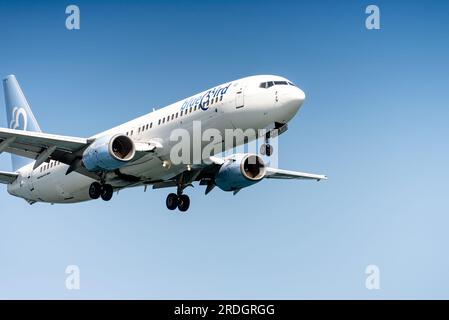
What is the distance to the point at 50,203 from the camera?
51.9m

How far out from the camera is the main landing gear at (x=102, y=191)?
150 feet

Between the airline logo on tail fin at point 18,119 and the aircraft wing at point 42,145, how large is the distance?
1168 cm

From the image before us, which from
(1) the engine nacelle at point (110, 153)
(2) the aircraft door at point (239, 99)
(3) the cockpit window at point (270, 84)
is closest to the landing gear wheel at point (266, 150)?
(2) the aircraft door at point (239, 99)

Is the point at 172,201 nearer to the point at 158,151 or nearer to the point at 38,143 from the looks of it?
the point at 158,151

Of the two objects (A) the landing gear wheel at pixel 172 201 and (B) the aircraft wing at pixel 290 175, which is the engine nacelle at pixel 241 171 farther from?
(B) the aircraft wing at pixel 290 175

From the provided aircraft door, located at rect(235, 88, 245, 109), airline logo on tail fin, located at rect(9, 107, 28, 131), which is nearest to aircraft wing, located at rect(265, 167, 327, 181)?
aircraft door, located at rect(235, 88, 245, 109)

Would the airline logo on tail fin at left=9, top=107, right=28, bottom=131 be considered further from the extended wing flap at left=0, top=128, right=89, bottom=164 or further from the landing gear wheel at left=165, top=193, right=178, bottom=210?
the landing gear wheel at left=165, top=193, right=178, bottom=210

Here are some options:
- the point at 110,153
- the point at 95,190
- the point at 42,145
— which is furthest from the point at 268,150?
the point at 42,145

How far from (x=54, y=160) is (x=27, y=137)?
3.87m

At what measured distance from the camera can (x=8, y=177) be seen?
5262 cm

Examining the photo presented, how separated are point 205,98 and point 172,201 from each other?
8.04 meters

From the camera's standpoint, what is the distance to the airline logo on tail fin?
58438mm

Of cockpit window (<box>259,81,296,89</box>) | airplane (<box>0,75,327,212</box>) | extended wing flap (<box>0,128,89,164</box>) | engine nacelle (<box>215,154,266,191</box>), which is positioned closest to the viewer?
airplane (<box>0,75,327,212</box>)
